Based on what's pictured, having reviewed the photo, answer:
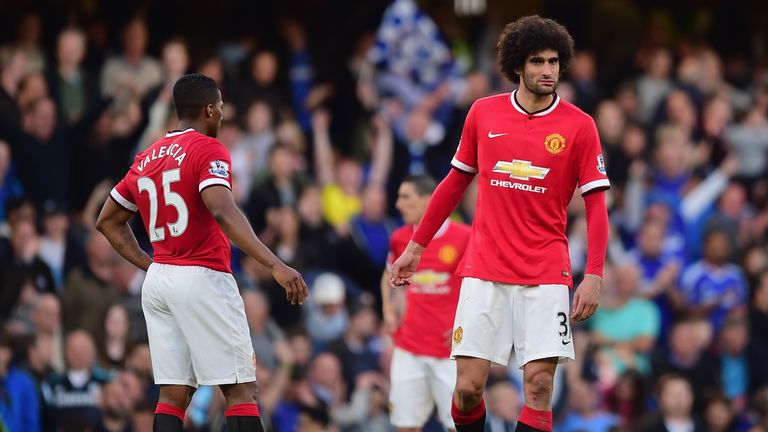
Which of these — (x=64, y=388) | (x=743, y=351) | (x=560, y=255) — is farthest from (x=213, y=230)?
(x=743, y=351)

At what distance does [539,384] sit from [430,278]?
2857 mm

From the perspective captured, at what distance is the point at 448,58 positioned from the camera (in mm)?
17969

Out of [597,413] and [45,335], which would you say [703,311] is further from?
[45,335]

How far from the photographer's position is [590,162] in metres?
9.05

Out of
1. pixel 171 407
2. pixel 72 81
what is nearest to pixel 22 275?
pixel 72 81

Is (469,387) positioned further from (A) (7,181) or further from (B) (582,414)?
(A) (7,181)

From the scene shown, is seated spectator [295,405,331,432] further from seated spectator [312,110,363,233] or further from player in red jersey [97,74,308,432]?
player in red jersey [97,74,308,432]

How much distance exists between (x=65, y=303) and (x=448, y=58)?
6176mm

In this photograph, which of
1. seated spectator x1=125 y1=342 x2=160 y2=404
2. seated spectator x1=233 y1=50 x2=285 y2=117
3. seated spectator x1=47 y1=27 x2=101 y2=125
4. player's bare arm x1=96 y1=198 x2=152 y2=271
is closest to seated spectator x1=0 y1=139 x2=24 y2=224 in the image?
seated spectator x1=47 y1=27 x2=101 y2=125

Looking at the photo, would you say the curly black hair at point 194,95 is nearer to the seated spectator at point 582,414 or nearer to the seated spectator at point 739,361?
the seated spectator at point 582,414

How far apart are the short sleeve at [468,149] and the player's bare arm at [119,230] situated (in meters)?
2.09

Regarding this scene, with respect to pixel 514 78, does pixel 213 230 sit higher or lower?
lower

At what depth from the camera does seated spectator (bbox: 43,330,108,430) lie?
13039 mm

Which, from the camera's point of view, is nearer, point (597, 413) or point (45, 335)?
point (45, 335)
